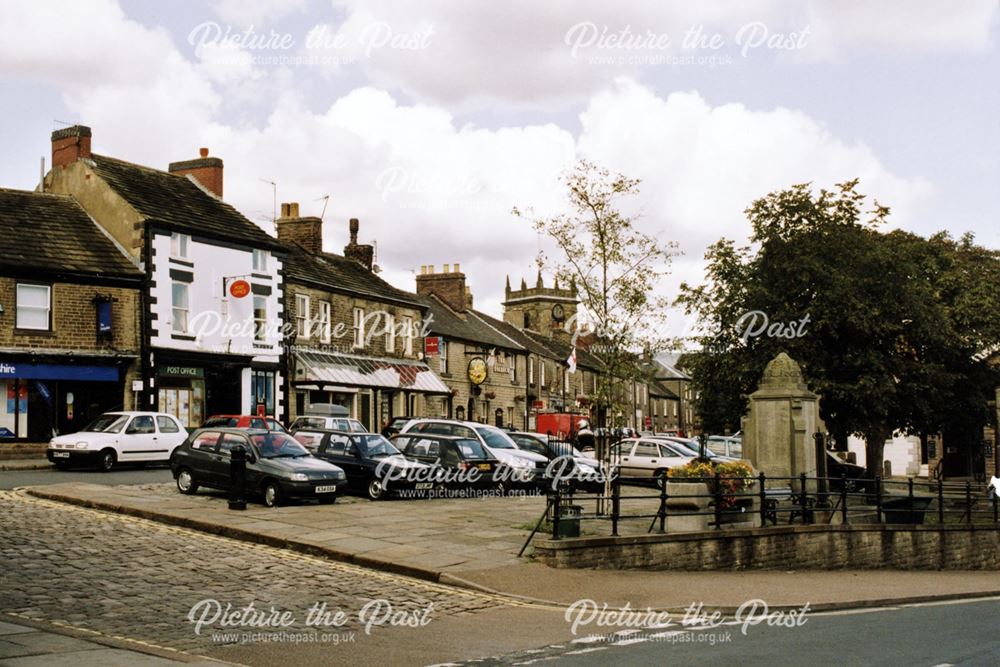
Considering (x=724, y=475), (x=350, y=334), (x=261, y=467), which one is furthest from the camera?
(x=350, y=334)

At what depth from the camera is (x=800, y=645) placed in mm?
10312

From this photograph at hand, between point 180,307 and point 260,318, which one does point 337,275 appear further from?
point 180,307

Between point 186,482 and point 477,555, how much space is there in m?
8.88

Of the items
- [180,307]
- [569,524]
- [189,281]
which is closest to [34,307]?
[180,307]

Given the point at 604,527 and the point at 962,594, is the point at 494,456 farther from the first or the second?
the point at 962,594

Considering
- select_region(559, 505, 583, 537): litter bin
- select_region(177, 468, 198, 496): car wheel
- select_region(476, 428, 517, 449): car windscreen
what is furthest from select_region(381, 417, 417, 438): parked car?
select_region(559, 505, 583, 537): litter bin

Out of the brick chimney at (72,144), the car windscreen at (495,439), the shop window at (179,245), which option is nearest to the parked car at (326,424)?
the car windscreen at (495,439)

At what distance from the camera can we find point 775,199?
36.1 m

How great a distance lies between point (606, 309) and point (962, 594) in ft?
28.0

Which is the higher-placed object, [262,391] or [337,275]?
[337,275]

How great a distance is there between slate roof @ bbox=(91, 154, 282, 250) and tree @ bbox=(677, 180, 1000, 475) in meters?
17.4

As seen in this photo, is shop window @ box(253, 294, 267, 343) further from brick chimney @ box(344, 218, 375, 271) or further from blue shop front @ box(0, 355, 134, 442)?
brick chimney @ box(344, 218, 375, 271)

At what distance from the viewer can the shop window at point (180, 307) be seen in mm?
35781

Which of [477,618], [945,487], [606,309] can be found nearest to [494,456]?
[606,309]
